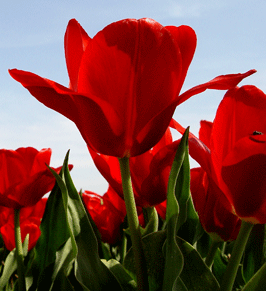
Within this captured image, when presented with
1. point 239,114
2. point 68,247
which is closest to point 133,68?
point 239,114

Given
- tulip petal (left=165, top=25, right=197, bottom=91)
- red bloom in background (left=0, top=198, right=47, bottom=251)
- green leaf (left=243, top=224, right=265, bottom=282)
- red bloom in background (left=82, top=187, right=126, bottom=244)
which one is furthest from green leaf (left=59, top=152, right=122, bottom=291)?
red bloom in background (left=0, top=198, right=47, bottom=251)

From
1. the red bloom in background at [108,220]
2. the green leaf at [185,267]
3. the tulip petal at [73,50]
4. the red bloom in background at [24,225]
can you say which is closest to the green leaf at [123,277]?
the green leaf at [185,267]

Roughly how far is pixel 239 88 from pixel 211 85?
0.06 m

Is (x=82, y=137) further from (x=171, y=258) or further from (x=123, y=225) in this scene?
(x=123, y=225)

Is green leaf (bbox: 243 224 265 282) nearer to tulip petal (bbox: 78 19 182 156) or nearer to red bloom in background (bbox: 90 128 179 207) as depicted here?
red bloom in background (bbox: 90 128 179 207)

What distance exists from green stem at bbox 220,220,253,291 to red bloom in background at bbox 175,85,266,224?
14 millimetres

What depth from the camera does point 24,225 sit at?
1.09 meters

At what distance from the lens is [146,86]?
43 centimetres

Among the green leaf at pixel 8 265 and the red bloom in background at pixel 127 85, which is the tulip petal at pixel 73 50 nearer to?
the red bloom in background at pixel 127 85

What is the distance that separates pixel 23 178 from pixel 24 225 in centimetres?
28

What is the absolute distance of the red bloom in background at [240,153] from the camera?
0.40 m

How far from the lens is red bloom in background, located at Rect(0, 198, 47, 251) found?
3.53 feet

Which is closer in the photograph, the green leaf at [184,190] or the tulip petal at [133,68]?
the tulip petal at [133,68]

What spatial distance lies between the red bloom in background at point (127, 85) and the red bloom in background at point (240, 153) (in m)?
0.05
